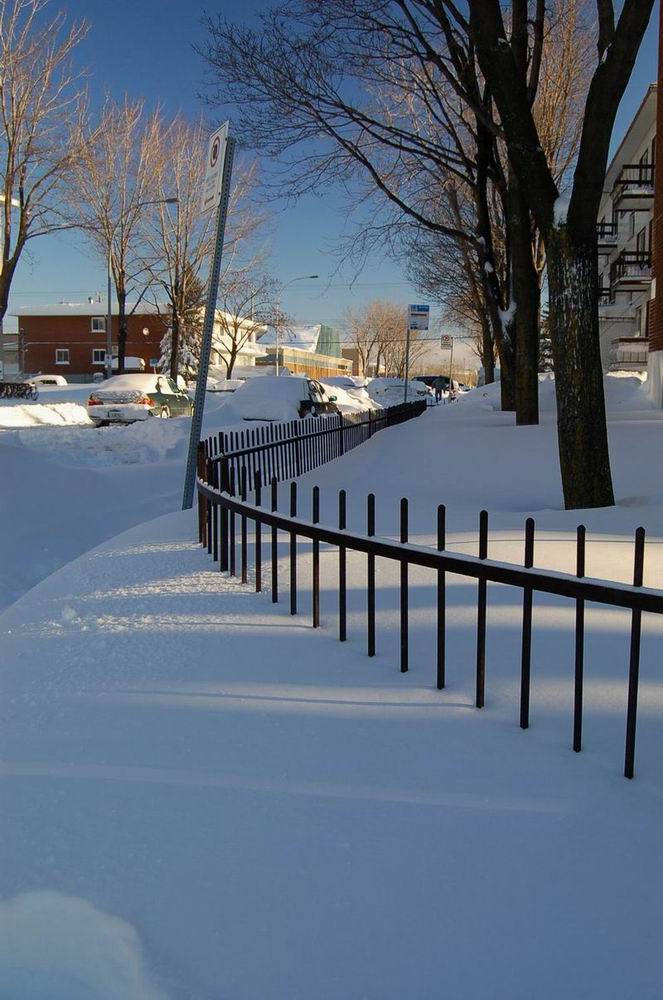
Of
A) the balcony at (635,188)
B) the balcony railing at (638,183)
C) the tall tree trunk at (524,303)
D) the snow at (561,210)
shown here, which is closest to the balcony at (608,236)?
the balcony at (635,188)

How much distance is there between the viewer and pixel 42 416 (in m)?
23.5

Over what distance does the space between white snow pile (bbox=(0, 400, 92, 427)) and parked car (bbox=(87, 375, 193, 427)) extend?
0.77 meters

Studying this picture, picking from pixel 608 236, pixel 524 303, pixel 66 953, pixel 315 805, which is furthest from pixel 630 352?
pixel 66 953

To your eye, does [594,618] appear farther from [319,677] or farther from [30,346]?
[30,346]

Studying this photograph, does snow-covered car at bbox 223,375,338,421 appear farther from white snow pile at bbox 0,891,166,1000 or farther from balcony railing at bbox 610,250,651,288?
balcony railing at bbox 610,250,651,288

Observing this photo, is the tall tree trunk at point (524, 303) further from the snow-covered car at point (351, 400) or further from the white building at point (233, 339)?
the white building at point (233, 339)

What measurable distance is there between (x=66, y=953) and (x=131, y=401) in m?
21.6

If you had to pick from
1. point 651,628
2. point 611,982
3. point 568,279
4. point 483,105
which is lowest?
point 611,982

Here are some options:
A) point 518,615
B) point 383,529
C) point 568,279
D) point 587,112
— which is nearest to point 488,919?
point 518,615

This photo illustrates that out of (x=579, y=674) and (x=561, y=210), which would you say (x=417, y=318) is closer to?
(x=561, y=210)

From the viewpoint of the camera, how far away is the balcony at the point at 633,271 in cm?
3981

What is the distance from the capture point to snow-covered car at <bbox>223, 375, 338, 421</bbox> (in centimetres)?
1955

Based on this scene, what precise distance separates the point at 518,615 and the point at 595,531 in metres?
2.57

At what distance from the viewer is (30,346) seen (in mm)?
69500
